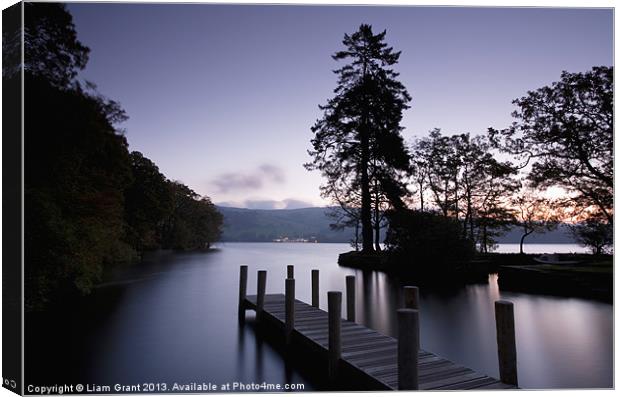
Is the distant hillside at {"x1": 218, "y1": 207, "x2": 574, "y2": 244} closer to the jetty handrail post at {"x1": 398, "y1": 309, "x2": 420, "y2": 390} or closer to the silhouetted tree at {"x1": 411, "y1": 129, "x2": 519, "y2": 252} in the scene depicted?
the silhouetted tree at {"x1": 411, "y1": 129, "x2": 519, "y2": 252}

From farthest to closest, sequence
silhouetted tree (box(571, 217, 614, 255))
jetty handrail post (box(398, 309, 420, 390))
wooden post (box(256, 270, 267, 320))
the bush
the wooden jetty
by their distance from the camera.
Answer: the bush
silhouetted tree (box(571, 217, 614, 255))
wooden post (box(256, 270, 267, 320))
the wooden jetty
jetty handrail post (box(398, 309, 420, 390))

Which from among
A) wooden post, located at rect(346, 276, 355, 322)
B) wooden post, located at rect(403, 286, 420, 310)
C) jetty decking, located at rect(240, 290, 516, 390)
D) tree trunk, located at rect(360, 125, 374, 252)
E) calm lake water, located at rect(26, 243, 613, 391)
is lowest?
calm lake water, located at rect(26, 243, 613, 391)

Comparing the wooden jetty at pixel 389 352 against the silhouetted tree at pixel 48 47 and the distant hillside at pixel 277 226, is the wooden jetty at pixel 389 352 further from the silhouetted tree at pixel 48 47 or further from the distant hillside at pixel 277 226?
the distant hillside at pixel 277 226

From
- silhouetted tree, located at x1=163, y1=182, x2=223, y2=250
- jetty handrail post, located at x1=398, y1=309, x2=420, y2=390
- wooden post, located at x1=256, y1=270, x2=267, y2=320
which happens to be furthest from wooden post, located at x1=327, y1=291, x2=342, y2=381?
silhouetted tree, located at x1=163, y1=182, x2=223, y2=250

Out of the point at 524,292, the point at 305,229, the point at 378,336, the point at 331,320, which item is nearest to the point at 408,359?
the point at 331,320

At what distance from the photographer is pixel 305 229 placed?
141500 mm

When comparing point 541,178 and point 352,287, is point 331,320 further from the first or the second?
point 541,178

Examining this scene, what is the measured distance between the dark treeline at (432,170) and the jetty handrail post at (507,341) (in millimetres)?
8428

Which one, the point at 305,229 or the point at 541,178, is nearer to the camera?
the point at 541,178

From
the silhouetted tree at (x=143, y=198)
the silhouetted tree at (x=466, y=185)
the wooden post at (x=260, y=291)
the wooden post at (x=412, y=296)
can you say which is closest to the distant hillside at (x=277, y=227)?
the silhouetted tree at (x=143, y=198)

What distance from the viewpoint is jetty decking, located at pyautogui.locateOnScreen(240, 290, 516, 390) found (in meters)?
4.28

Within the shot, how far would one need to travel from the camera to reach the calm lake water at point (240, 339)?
20.5ft

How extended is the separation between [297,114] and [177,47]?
498 centimetres

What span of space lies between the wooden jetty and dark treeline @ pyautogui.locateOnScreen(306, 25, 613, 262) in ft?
25.7
